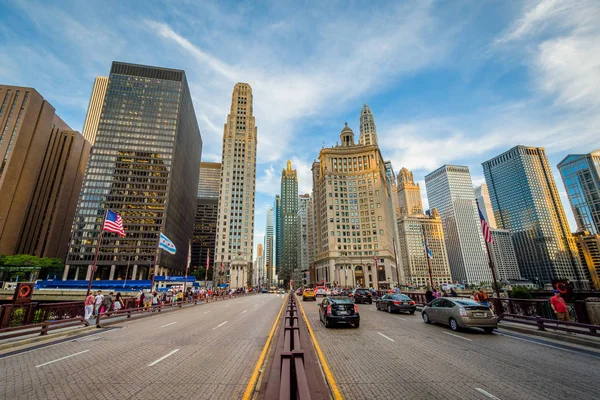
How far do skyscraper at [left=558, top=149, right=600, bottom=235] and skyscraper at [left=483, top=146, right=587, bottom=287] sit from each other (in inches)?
1061

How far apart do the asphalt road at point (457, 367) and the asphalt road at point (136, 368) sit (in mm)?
2866

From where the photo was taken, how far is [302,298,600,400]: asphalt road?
5445 millimetres

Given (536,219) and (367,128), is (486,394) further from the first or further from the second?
(536,219)

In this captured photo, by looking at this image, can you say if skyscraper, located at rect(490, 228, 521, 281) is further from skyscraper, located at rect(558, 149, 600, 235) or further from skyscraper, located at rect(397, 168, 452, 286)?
skyscraper, located at rect(558, 149, 600, 235)

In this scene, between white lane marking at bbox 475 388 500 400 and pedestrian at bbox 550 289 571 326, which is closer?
white lane marking at bbox 475 388 500 400

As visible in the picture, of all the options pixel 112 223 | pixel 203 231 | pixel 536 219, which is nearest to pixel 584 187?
pixel 536 219

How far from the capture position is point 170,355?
8648 millimetres

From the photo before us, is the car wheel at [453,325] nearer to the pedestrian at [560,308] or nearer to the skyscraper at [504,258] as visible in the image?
the pedestrian at [560,308]

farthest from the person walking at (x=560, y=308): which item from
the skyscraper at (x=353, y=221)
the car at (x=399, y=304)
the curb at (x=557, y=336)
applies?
the skyscraper at (x=353, y=221)

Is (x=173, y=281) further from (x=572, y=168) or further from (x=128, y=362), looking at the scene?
(x=572, y=168)

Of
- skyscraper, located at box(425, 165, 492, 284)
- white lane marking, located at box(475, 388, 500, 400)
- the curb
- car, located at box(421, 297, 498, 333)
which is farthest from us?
skyscraper, located at box(425, 165, 492, 284)

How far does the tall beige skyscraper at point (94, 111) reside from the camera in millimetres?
180000

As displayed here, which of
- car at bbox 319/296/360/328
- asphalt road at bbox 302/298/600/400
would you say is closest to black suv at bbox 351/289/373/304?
car at bbox 319/296/360/328

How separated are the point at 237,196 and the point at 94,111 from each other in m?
151
